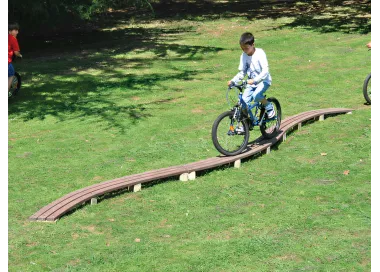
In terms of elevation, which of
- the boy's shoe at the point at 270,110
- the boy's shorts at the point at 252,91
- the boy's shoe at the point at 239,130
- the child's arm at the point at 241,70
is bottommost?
the boy's shoe at the point at 239,130

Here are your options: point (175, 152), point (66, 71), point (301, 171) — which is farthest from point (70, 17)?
point (301, 171)

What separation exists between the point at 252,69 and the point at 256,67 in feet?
0.35

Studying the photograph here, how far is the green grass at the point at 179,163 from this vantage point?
7.89m

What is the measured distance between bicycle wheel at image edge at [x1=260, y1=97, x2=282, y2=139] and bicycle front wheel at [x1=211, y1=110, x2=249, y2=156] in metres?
0.63

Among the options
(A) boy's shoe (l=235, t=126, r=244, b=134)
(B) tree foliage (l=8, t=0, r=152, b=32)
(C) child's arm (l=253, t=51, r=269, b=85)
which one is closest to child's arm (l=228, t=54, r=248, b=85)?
(C) child's arm (l=253, t=51, r=269, b=85)

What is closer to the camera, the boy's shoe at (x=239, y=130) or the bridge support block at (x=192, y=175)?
the bridge support block at (x=192, y=175)

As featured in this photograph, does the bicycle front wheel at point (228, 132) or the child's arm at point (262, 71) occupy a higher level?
the child's arm at point (262, 71)

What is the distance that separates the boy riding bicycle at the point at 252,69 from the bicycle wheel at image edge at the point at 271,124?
594mm

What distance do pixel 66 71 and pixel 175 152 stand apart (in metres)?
9.62

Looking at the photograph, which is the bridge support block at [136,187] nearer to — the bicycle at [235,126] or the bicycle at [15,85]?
the bicycle at [235,126]

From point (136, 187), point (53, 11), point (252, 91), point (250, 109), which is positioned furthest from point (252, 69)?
point (53, 11)

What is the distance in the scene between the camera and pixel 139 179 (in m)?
10.2

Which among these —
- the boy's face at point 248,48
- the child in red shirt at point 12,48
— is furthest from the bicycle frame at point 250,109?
the child in red shirt at point 12,48

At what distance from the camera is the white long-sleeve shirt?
36.6 feet
